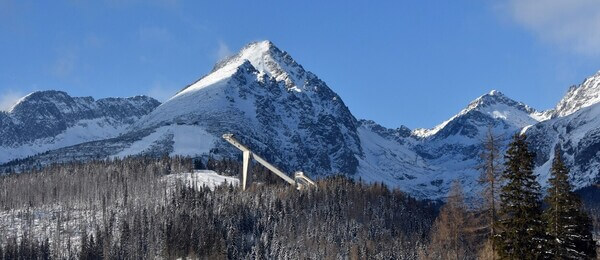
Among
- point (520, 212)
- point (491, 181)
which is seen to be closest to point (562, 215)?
point (520, 212)

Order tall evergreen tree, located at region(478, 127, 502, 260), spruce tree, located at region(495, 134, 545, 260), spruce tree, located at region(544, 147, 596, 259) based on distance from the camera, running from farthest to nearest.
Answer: spruce tree, located at region(544, 147, 596, 259) < tall evergreen tree, located at region(478, 127, 502, 260) < spruce tree, located at region(495, 134, 545, 260)

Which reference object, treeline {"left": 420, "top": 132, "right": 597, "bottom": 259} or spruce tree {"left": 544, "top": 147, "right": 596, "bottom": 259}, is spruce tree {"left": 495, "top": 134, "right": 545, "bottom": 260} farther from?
spruce tree {"left": 544, "top": 147, "right": 596, "bottom": 259}

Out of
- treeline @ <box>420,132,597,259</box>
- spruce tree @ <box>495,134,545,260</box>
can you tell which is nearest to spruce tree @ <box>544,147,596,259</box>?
treeline @ <box>420,132,597,259</box>

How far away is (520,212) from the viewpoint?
53188mm

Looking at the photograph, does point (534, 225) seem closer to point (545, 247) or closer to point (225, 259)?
point (545, 247)

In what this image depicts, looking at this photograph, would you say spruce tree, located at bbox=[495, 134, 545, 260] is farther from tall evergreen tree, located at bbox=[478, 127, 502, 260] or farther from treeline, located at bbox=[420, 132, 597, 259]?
tall evergreen tree, located at bbox=[478, 127, 502, 260]

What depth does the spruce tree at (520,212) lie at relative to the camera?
174 feet

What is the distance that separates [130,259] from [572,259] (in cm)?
15699

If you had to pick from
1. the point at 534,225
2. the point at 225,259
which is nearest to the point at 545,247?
the point at 534,225

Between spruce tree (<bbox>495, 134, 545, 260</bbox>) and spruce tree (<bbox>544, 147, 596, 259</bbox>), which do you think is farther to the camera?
spruce tree (<bbox>544, 147, 596, 259</bbox>)

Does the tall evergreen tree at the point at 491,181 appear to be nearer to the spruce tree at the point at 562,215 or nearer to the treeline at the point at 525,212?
the treeline at the point at 525,212

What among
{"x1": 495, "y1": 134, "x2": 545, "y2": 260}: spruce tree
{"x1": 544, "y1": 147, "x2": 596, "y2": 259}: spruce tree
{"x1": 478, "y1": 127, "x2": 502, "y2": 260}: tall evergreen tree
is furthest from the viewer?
{"x1": 544, "y1": 147, "x2": 596, "y2": 259}: spruce tree

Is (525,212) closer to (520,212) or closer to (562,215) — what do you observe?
(520,212)

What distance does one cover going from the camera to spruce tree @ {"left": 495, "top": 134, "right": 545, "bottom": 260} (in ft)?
174
